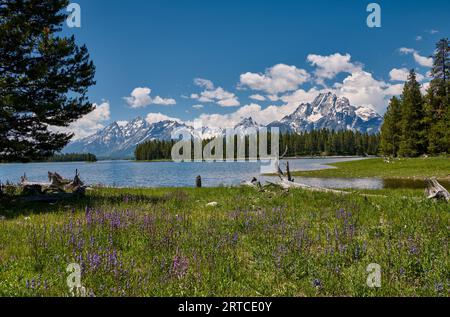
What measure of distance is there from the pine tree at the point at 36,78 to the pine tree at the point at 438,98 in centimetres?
5915

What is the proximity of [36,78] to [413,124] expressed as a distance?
216 feet

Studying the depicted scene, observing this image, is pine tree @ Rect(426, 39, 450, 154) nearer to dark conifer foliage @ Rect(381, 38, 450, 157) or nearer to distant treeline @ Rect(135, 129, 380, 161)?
dark conifer foliage @ Rect(381, 38, 450, 157)

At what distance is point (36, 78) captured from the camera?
1367 cm

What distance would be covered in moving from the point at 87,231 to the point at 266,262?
4737 millimetres

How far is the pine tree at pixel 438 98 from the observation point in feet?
182

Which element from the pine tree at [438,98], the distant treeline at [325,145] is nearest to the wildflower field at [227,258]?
the pine tree at [438,98]

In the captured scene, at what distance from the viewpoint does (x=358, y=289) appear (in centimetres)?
467

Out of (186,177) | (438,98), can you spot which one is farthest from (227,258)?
(438,98)

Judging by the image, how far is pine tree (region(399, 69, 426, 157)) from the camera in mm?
61406

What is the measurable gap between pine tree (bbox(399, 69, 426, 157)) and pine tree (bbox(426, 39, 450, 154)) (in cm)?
216

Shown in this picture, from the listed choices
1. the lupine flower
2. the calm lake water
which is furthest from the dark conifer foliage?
the lupine flower

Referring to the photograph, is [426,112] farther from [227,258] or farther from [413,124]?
[227,258]

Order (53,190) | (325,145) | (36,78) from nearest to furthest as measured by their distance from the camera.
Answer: (36,78)
(53,190)
(325,145)

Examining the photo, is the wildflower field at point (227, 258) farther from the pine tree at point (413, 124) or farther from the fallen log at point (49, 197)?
the pine tree at point (413, 124)
